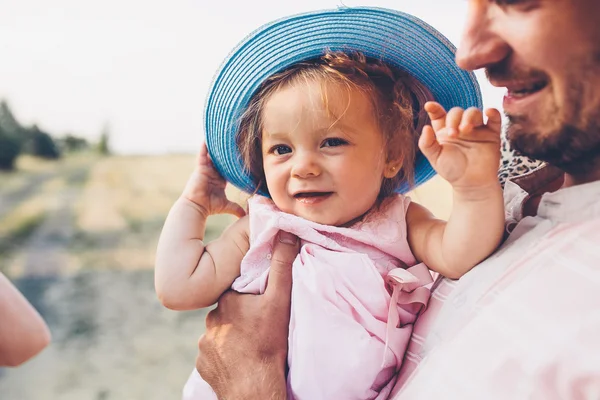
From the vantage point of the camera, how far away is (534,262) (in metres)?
0.93

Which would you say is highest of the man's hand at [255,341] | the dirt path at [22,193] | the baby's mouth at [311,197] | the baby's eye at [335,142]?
the baby's eye at [335,142]

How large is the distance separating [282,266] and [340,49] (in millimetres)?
475

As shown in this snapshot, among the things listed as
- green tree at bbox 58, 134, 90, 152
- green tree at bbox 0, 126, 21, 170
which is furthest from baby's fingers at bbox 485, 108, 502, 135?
green tree at bbox 58, 134, 90, 152

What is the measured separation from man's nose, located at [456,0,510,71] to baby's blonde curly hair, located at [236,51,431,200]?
270mm

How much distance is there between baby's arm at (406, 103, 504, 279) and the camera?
1040 millimetres

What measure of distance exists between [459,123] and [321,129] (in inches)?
11.6

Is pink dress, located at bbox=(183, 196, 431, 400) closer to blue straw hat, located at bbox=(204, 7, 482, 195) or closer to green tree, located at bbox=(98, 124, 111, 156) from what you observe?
blue straw hat, located at bbox=(204, 7, 482, 195)

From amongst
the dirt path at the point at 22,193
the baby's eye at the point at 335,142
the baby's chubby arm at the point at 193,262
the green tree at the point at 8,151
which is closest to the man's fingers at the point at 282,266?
the baby's chubby arm at the point at 193,262

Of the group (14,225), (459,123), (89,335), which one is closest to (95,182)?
(14,225)

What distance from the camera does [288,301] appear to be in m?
1.22

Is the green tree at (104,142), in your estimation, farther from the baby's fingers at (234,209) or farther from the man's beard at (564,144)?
the man's beard at (564,144)

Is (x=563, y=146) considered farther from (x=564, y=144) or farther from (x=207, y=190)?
(x=207, y=190)

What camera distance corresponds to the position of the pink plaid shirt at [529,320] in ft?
2.64

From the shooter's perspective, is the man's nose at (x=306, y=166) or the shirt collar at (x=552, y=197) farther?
the man's nose at (x=306, y=166)
